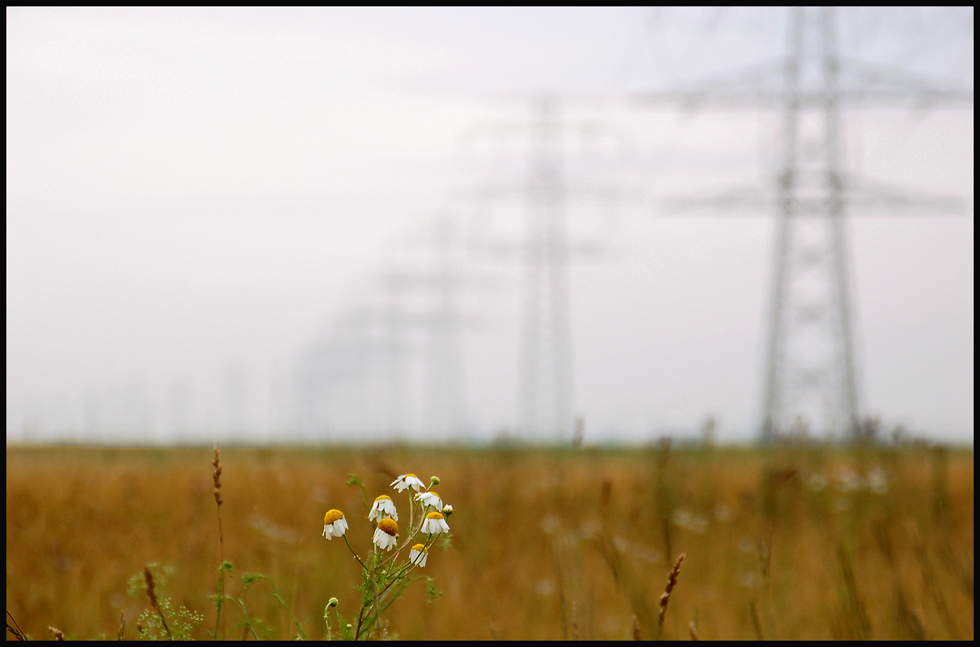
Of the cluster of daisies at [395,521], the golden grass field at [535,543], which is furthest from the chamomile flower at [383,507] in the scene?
the golden grass field at [535,543]

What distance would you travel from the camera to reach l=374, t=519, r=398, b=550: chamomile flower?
1.27 meters

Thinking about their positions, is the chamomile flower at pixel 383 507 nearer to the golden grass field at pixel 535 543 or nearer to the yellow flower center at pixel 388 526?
the yellow flower center at pixel 388 526

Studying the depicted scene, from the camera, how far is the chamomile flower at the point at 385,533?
1.27 meters

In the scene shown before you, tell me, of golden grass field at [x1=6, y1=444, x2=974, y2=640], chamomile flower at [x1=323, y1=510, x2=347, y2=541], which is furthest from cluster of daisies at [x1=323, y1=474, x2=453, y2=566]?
golden grass field at [x1=6, y1=444, x2=974, y2=640]

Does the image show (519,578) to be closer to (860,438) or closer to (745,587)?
(745,587)

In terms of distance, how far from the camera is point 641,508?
17.9ft

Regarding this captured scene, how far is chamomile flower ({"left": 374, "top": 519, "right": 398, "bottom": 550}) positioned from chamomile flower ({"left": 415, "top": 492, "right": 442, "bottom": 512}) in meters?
0.06

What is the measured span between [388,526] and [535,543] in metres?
4.14

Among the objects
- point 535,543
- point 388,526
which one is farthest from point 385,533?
point 535,543

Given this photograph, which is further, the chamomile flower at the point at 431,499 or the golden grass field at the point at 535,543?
the golden grass field at the point at 535,543

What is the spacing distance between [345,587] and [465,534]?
166cm

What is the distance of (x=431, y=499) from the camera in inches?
50.1

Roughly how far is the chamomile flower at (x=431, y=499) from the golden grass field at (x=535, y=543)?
1.91 feet

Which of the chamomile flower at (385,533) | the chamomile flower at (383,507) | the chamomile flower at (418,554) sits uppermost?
the chamomile flower at (383,507)
